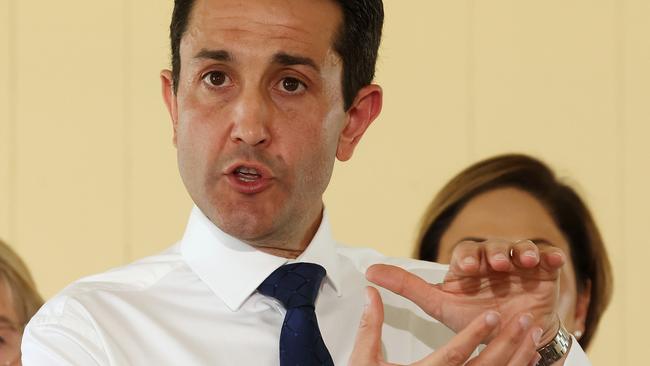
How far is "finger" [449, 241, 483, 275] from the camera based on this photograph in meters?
1.29

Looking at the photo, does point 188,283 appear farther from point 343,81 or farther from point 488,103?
point 488,103

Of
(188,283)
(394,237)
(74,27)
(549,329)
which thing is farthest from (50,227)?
(549,329)

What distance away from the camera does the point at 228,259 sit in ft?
4.76

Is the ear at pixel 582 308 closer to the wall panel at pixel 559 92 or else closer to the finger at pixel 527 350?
the wall panel at pixel 559 92

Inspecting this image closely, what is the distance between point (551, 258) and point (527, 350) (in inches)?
4.1

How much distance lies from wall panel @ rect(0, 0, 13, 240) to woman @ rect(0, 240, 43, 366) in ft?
0.20

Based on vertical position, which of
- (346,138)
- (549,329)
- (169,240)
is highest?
(346,138)

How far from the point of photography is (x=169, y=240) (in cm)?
262

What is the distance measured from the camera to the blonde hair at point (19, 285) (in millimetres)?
2504

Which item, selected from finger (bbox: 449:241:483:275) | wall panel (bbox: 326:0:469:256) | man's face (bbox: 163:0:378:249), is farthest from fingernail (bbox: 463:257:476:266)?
wall panel (bbox: 326:0:469:256)

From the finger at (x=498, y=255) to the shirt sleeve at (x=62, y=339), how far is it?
1.33 ft

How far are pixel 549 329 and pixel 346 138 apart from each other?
0.33 meters

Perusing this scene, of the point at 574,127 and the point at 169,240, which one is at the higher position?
the point at 574,127

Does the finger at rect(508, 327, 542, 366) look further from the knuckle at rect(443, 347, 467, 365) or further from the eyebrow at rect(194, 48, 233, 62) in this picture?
the eyebrow at rect(194, 48, 233, 62)
